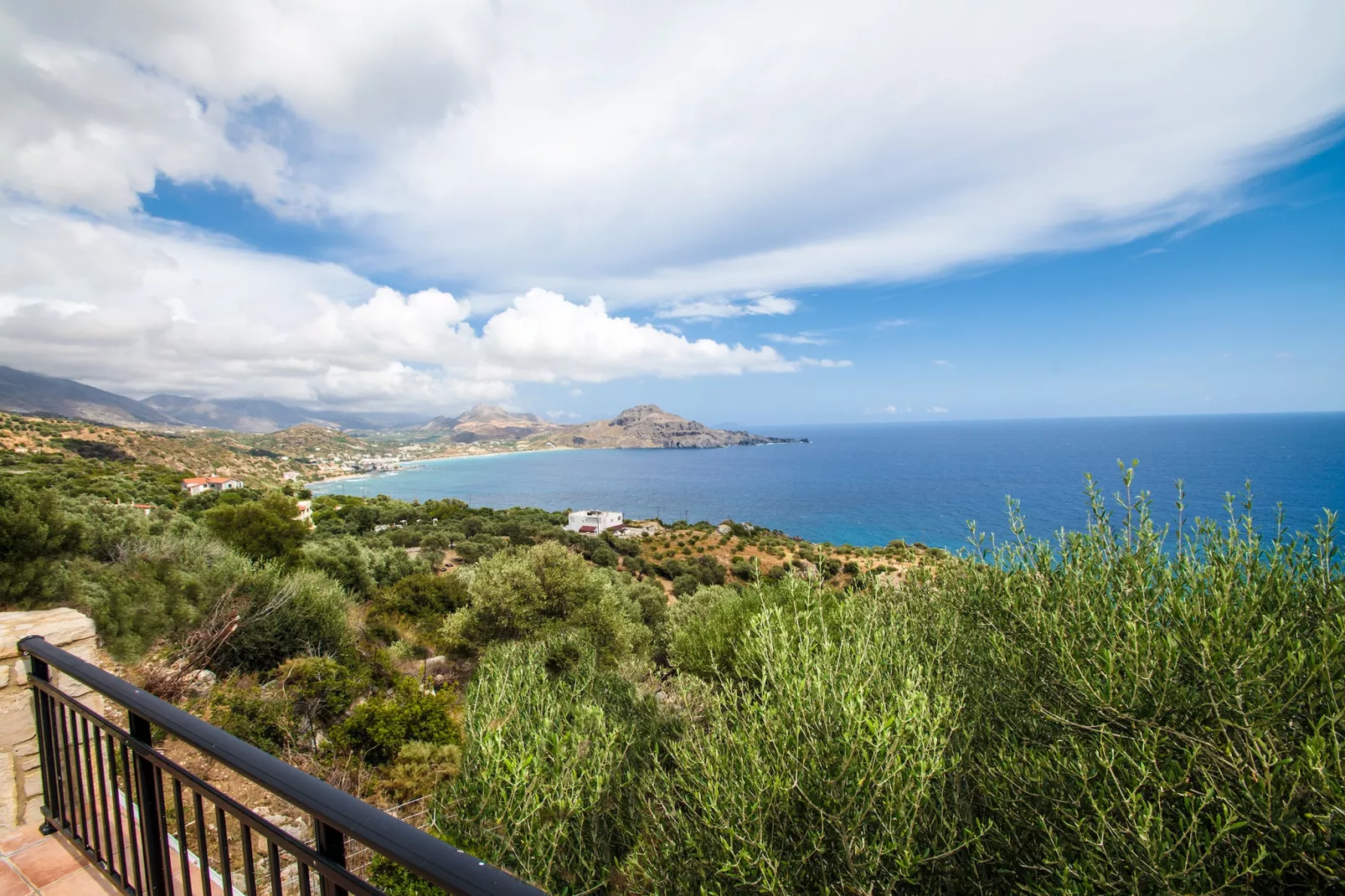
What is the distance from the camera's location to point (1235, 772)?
408 centimetres

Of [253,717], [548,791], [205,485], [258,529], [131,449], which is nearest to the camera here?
[548,791]

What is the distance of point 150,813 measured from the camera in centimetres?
248

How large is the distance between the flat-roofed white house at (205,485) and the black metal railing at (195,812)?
46.1m

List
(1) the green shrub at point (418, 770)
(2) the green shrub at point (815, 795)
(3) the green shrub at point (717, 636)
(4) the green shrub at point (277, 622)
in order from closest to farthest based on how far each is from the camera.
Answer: (2) the green shrub at point (815, 795)
(1) the green shrub at point (418, 770)
(4) the green shrub at point (277, 622)
(3) the green shrub at point (717, 636)

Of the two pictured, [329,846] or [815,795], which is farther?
[815,795]

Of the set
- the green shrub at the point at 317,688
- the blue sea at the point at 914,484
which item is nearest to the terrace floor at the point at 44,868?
the green shrub at the point at 317,688

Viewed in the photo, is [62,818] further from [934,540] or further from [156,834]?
[934,540]

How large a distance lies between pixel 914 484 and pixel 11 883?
342ft

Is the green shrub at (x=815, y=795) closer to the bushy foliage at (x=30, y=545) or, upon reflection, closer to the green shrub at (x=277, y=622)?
the green shrub at (x=277, y=622)

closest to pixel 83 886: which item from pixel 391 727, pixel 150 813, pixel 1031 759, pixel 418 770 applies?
pixel 150 813

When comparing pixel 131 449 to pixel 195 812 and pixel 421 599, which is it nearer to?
pixel 421 599

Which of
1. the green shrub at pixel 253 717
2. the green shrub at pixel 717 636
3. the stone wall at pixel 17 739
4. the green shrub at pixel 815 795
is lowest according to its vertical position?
the green shrub at pixel 717 636

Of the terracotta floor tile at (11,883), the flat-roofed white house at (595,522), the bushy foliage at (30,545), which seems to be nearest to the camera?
the terracotta floor tile at (11,883)

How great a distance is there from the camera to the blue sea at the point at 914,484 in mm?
57750
